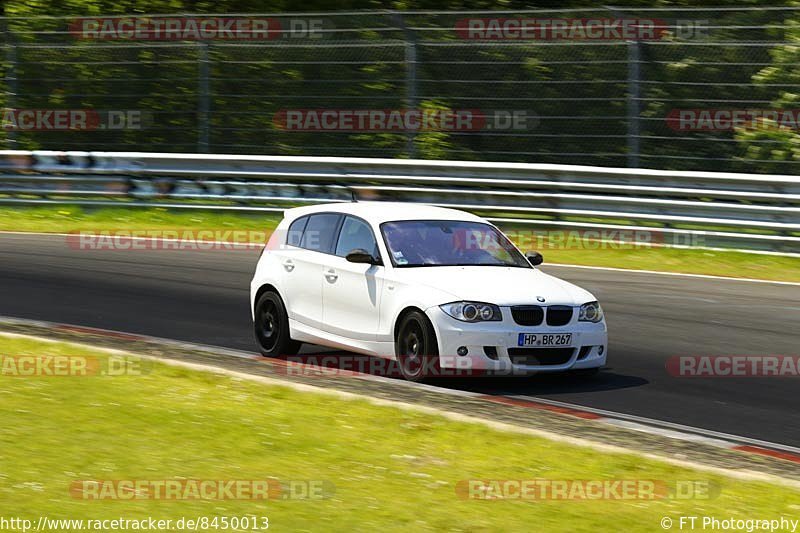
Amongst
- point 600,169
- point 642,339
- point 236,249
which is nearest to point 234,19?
point 236,249

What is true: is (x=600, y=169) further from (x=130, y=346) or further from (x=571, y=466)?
(x=571, y=466)

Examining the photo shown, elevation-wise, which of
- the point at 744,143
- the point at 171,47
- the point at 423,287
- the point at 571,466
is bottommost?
the point at 571,466

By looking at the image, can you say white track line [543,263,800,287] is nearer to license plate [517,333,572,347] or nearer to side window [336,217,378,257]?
side window [336,217,378,257]

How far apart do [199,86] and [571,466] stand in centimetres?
1700

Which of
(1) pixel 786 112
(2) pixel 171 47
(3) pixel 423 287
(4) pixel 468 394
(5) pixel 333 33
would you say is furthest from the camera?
(2) pixel 171 47

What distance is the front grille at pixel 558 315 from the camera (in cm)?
1100

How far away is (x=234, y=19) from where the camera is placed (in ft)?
84.3

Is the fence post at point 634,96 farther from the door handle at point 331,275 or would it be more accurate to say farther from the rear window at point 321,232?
the door handle at point 331,275

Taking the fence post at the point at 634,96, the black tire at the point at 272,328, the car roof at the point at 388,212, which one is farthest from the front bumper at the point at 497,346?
the fence post at the point at 634,96

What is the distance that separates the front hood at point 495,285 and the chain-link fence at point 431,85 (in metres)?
8.54

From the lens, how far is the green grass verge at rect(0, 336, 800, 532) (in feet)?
23.2

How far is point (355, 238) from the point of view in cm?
1204

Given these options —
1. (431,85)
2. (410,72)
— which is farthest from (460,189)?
(410,72)

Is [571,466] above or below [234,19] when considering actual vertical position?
below
